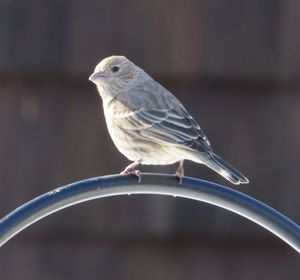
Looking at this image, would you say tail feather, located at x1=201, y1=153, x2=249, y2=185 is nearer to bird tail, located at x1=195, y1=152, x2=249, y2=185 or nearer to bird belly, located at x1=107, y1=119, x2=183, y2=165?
bird tail, located at x1=195, y1=152, x2=249, y2=185

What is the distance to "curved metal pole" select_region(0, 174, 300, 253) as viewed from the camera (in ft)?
14.4

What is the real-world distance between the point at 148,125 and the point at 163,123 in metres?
0.06

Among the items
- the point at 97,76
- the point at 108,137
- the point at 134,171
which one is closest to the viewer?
the point at 134,171

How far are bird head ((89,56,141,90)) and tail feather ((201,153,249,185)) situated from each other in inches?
38.7

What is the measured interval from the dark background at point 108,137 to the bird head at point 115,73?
30.1 inches

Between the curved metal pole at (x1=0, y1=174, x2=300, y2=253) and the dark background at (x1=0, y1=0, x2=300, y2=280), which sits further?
the dark background at (x1=0, y1=0, x2=300, y2=280)

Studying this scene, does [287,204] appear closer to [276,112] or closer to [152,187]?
[276,112]

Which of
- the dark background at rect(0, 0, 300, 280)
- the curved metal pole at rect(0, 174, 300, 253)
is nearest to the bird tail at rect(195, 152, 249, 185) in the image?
Result: the curved metal pole at rect(0, 174, 300, 253)

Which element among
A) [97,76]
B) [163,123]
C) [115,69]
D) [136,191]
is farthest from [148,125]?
[136,191]

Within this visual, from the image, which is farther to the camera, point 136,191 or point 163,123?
point 163,123

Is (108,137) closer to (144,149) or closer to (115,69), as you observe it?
(115,69)

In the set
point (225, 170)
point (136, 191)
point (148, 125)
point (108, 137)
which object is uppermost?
point (108, 137)

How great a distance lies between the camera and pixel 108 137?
6949mm

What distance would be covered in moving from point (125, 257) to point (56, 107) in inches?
33.3
